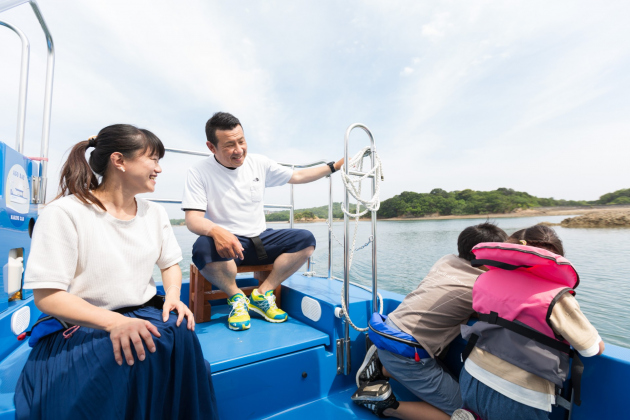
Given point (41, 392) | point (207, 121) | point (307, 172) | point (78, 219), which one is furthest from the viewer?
point (307, 172)

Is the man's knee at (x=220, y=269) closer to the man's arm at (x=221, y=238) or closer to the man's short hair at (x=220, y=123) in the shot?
the man's arm at (x=221, y=238)

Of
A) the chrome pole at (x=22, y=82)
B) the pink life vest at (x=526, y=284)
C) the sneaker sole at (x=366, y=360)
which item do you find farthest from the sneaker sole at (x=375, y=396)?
the chrome pole at (x=22, y=82)

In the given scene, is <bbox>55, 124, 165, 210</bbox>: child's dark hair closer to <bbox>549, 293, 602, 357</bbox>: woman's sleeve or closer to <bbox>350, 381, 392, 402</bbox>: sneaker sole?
<bbox>350, 381, 392, 402</bbox>: sneaker sole

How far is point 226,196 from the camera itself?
197 cm

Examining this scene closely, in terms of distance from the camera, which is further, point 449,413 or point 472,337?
point 449,413

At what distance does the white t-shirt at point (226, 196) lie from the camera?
190 centimetres

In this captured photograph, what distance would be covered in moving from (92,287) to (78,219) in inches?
8.6

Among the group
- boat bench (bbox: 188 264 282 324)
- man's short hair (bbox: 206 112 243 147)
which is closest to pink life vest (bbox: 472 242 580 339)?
boat bench (bbox: 188 264 282 324)

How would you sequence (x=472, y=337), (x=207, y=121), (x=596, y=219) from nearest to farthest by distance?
(x=472, y=337) < (x=207, y=121) < (x=596, y=219)

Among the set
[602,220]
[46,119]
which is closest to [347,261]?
[46,119]

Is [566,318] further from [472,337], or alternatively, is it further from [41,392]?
[41,392]

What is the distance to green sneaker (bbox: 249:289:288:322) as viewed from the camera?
6.07 feet

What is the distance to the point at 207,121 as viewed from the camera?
6.44ft

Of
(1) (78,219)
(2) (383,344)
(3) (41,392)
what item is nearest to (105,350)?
(3) (41,392)
